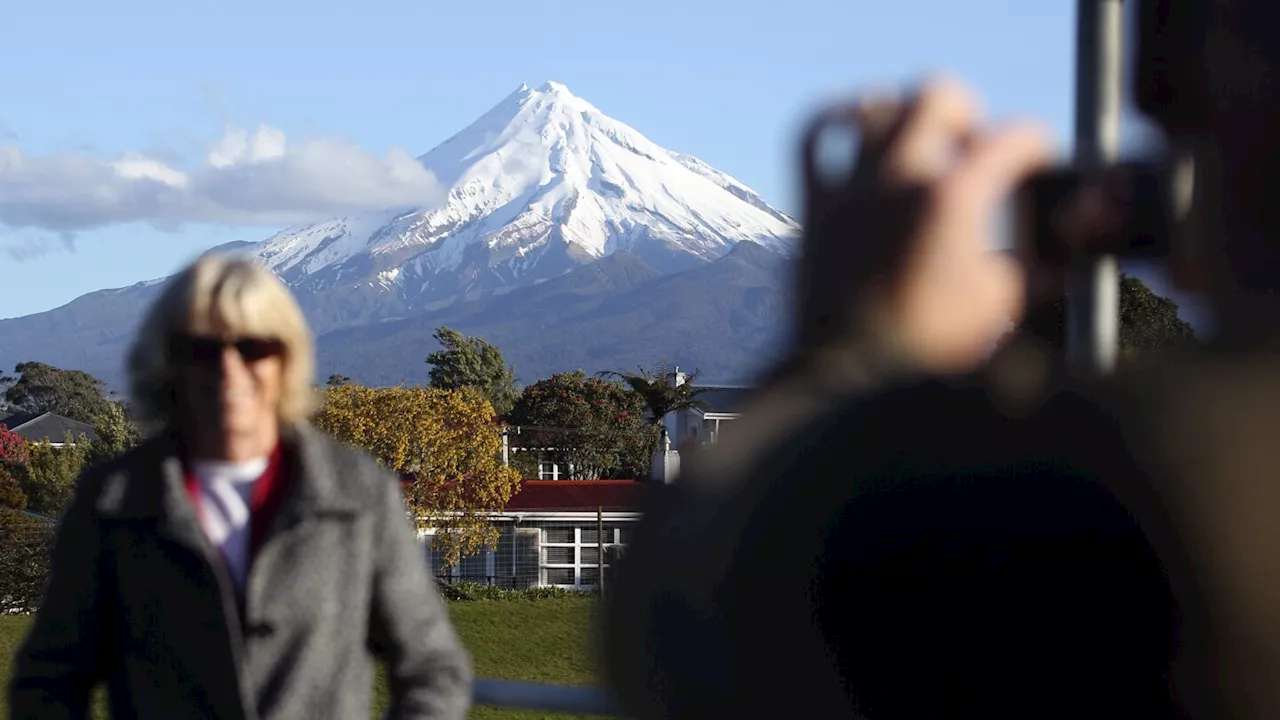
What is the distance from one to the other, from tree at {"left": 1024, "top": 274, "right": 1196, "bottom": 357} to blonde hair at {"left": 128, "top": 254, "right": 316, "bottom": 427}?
1723mm

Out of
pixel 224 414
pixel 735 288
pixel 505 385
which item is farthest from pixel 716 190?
pixel 224 414

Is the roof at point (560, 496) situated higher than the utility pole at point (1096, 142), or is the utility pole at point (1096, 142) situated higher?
the utility pole at point (1096, 142)

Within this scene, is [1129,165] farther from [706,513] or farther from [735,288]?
[735,288]

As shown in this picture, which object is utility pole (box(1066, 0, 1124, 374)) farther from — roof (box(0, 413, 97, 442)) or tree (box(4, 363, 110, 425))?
tree (box(4, 363, 110, 425))

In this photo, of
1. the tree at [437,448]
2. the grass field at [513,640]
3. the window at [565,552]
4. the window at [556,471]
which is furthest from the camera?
the window at [556,471]

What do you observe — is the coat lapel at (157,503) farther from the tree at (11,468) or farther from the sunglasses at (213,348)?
the tree at (11,468)

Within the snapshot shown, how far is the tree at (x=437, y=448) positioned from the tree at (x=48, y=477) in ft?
20.8

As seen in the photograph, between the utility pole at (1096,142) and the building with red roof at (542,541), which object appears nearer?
the utility pole at (1096,142)

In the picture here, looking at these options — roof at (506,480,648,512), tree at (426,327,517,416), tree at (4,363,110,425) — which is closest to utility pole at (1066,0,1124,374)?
roof at (506,480,648,512)

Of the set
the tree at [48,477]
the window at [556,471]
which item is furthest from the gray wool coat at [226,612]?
the window at [556,471]

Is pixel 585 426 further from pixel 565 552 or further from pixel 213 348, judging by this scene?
pixel 213 348

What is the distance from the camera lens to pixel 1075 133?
0.50 meters

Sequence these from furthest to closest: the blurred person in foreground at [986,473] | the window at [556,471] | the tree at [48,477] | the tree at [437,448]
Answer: the window at [556,471], the tree at [48,477], the tree at [437,448], the blurred person in foreground at [986,473]

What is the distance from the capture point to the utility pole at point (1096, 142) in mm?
499
